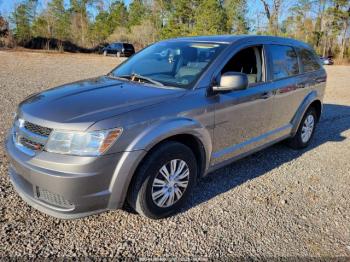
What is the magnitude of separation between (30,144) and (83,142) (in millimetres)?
573

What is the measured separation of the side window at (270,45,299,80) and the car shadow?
129cm

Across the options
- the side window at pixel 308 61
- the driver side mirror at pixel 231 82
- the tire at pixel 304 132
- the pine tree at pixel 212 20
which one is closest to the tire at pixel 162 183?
the driver side mirror at pixel 231 82

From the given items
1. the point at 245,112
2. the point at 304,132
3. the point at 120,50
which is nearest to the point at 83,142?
the point at 245,112

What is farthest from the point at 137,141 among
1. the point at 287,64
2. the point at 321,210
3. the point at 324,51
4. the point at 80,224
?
the point at 324,51

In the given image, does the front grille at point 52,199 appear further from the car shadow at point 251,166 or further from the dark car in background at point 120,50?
the dark car in background at point 120,50

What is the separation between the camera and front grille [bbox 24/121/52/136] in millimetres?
2861

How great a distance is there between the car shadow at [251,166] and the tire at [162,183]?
11.5 inches

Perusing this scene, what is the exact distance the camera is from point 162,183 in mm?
3303

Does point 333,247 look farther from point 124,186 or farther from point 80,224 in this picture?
point 80,224

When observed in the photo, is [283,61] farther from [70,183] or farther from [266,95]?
[70,183]

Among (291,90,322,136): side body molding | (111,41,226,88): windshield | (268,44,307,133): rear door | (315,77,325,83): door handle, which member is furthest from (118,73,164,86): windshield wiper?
(315,77,325,83): door handle

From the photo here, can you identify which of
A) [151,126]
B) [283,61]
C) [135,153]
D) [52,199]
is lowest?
[52,199]

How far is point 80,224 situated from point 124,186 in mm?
710

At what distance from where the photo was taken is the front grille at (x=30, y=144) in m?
2.90
